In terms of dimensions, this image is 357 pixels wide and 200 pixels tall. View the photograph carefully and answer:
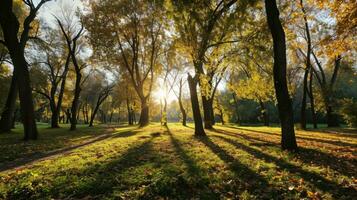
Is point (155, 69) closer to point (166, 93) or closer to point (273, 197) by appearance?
point (166, 93)

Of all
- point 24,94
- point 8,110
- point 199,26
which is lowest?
point 8,110

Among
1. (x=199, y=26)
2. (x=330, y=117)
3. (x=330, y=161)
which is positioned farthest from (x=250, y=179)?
(x=330, y=117)

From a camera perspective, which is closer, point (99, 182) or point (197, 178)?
point (99, 182)

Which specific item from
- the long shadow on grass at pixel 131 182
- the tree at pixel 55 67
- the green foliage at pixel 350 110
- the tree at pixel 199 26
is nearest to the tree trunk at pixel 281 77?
the tree at pixel 199 26

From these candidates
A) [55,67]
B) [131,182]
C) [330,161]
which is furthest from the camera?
[55,67]

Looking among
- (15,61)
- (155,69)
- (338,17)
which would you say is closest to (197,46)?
(338,17)

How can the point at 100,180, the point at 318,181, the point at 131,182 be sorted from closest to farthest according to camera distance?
the point at 318,181 → the point at 131,182 → the point at 100,180

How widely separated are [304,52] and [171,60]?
57.5ft

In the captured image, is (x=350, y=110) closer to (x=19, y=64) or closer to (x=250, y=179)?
(x=250, y=179)

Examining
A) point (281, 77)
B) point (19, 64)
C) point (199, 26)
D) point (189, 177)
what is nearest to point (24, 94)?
point (19, 64)

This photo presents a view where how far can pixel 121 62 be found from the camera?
108 ft

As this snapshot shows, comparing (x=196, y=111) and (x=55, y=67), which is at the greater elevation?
(x=55, y=67)

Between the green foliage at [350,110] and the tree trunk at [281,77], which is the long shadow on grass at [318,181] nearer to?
the tree trunk at [281,77]

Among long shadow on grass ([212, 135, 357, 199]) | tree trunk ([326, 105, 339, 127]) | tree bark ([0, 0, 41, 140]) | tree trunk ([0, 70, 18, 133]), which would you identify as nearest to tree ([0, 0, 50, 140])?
tree bark ([0, 0, 41, 140])
